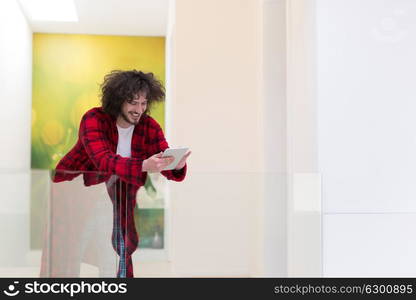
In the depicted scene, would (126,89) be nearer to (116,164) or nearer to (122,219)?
(116,164)

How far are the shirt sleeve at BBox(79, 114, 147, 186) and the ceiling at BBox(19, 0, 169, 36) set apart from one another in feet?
12.3

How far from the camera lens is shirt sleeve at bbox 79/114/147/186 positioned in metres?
2.26

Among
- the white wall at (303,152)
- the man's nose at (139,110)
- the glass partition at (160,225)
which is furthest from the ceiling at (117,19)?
the glass partition at (160,225)

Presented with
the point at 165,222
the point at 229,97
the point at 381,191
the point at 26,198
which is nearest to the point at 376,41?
the point at 381,191

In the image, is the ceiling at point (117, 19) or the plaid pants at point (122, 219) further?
the ceiling at point (117, 19)

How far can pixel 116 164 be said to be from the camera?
7.41 feet

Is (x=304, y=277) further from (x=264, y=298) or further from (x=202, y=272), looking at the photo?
(x=202, y=272)

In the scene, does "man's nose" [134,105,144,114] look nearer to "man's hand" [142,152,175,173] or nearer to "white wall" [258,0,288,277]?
"man's hand" [142,152,175,173]

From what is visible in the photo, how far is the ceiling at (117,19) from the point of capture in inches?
238

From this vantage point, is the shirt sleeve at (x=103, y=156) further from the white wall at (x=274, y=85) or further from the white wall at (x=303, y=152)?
the white wall at (x=274, y=85)

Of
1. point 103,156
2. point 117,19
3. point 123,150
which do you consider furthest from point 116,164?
point 117,19

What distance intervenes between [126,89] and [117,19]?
4.36 metres

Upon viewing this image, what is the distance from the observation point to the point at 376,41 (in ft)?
8.66

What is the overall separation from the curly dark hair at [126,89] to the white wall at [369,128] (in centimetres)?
67
